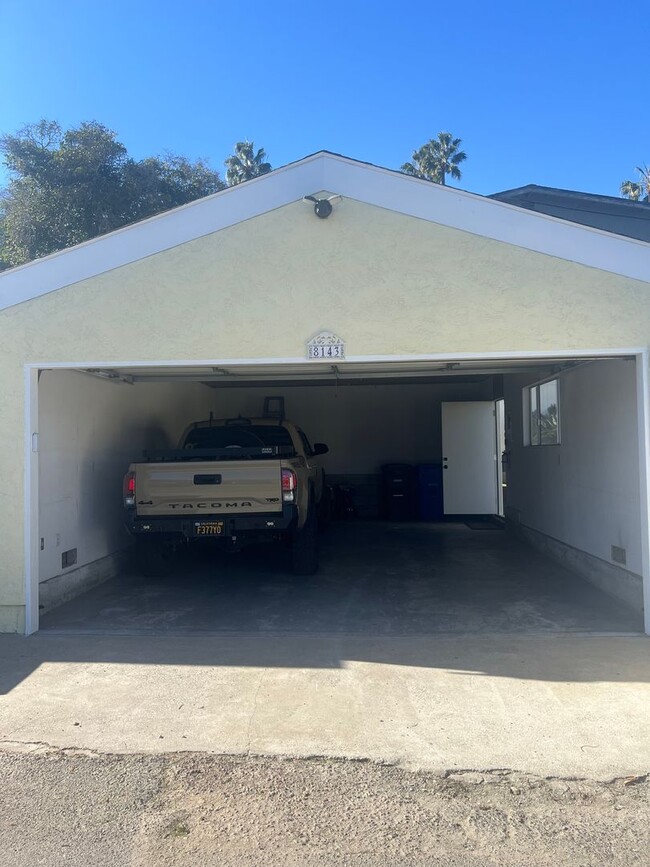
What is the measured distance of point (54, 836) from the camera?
311 cm

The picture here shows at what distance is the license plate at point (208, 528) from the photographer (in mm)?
7496

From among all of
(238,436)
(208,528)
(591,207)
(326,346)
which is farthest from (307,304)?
(591,207)

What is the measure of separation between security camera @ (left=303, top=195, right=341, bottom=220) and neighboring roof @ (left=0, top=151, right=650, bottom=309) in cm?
12

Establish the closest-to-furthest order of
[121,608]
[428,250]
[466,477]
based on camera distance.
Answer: [428,250] < [121,608] < [466,477]

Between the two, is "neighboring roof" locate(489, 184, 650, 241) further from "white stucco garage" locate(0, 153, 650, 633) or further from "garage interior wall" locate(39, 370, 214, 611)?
"garage interior wall" locate(39, 370, 214, 611)

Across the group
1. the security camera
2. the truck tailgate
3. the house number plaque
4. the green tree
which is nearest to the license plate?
the truck tailgate

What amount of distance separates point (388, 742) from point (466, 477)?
417 inches

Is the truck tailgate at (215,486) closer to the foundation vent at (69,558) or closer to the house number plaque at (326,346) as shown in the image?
the foundation vent at (69,558)

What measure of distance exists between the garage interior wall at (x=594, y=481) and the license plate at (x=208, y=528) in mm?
4274

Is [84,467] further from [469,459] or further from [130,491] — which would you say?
[469,459]

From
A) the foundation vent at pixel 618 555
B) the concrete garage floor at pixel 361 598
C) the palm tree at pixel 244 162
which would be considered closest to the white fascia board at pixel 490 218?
the foundation vent at pixel 618 555

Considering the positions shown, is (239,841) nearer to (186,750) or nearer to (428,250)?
(186,750)

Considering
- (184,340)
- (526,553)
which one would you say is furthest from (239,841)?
(526,553)

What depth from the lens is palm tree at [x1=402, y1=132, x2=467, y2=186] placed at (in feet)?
125
